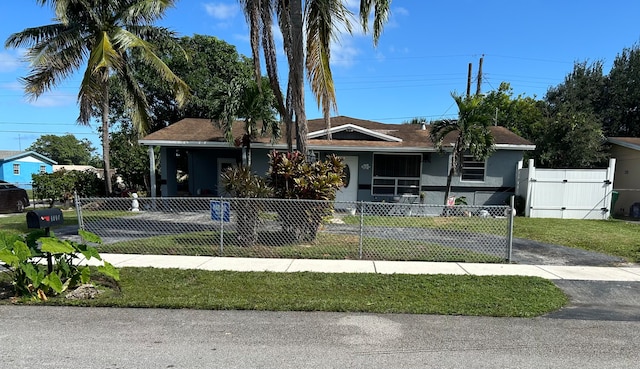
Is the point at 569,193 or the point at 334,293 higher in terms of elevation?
the point at 569,193

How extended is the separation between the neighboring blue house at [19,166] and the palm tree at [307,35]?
33.3m

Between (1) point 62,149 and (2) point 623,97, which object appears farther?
(1) point 62,149

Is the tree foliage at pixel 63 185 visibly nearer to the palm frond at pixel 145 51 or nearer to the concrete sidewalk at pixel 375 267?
the palm frond at pixel 145 51

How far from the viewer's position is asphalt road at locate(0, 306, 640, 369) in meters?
3.18

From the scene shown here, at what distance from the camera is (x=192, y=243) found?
7.99 m

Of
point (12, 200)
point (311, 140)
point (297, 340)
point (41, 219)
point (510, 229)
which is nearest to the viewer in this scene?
point (297, 340)

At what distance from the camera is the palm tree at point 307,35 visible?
27.3 ft

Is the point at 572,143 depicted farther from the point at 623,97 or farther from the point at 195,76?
the point at 195,76

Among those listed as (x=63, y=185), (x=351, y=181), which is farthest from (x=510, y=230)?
(x=63, y=185)

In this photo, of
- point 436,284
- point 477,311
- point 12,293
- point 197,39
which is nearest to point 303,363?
point 477,311

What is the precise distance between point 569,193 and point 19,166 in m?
44.2

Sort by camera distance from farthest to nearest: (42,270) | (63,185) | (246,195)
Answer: (63,185) → (246,195) → (42,270)

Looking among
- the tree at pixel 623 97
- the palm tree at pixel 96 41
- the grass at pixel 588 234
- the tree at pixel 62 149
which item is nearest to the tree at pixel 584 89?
the tree at pixel 623 97

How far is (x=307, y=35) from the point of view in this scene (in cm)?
868
